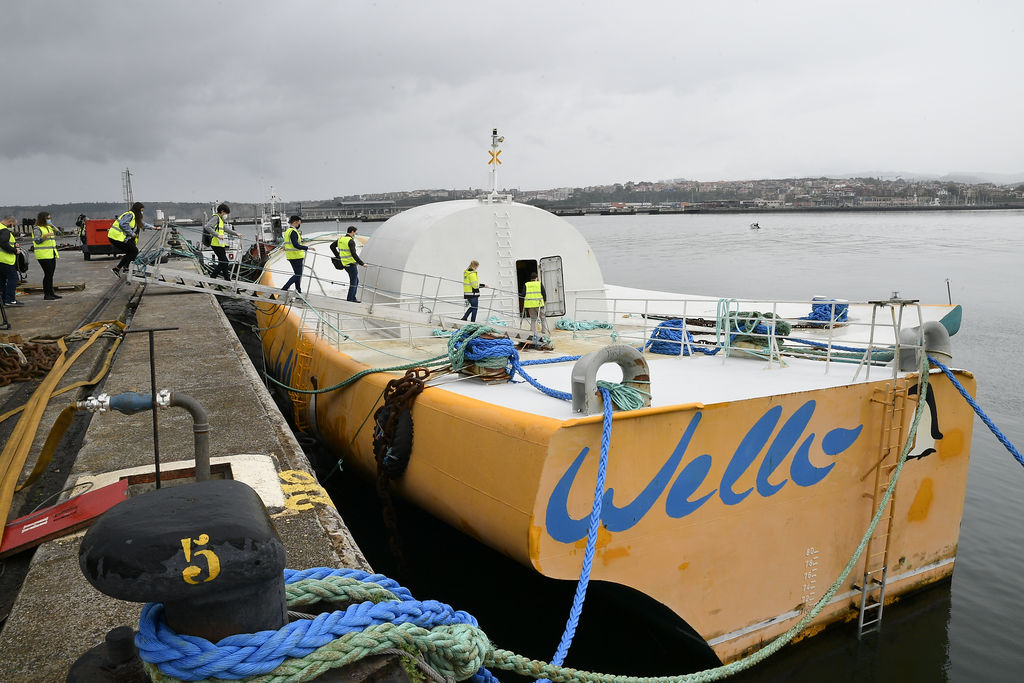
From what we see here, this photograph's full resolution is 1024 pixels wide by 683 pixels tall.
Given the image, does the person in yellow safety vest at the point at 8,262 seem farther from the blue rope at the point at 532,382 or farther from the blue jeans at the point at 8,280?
the blue rope at the point at 532,382

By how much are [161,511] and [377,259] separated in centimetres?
945

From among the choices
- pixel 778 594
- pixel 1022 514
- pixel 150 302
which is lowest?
pixel 1022 514

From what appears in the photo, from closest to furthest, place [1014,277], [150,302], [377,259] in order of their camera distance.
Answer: [377,259], [150,302], [1014,277]

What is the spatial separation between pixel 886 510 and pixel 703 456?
7.63 feet

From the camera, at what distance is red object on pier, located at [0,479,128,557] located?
367cm

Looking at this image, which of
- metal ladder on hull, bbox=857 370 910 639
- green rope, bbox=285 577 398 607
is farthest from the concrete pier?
metal ladder on hull, bbox=857 370 910 639

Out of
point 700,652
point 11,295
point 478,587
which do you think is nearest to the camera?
point 700,652

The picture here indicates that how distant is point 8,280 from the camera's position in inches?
476

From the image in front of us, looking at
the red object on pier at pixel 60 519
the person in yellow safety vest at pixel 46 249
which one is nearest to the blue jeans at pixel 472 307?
the red object on pier at pixel 60 519

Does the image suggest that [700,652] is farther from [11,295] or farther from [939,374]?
[11,295]

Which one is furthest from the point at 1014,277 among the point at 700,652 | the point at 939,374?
the point at 700,652

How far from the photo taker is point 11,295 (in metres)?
12.6

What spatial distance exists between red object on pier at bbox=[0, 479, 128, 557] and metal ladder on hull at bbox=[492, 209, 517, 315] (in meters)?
6.75

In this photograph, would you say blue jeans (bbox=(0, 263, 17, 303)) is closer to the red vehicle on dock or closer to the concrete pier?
the concrete pier
